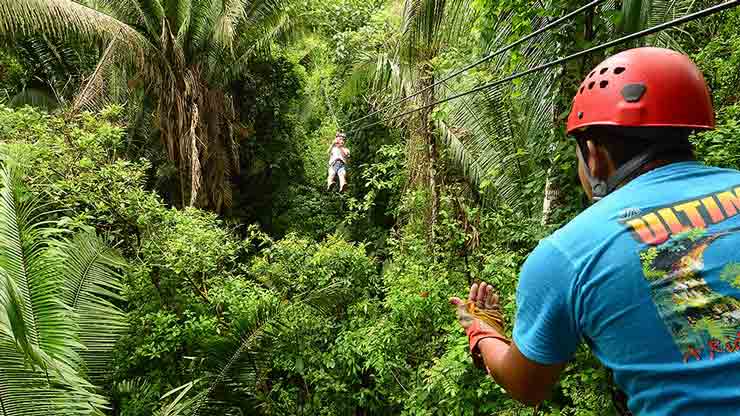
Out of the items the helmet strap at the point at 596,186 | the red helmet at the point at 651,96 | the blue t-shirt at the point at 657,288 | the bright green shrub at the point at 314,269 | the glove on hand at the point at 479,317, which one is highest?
the red helmet at the point at 651,96

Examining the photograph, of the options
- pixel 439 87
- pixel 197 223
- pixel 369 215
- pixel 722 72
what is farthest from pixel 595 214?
pixel 369 215

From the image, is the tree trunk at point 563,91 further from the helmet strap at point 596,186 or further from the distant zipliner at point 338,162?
the distant zipliner at point 338,162

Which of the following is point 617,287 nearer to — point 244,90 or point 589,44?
point 589,44

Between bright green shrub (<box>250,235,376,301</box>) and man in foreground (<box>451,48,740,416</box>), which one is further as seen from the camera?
bright green shrub (<box>250,235,376,301</box>)

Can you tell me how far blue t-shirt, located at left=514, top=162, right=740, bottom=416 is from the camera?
91 centimetres

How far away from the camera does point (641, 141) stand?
1201mm

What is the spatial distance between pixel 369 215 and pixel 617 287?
11.9 m

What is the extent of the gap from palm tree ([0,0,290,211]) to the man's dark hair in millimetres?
8227

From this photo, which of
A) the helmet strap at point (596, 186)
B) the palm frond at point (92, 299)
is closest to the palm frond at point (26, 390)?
the palm frond at point (92, 299)

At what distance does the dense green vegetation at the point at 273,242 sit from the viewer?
3709mm

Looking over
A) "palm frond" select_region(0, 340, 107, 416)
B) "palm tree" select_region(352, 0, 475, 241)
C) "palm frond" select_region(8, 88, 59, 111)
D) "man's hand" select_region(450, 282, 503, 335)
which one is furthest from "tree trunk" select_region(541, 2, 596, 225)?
"palm frond" select_region(8, 88, 59, 111)

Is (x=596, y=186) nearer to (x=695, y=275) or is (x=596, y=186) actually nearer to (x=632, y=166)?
(x=632, y=166)

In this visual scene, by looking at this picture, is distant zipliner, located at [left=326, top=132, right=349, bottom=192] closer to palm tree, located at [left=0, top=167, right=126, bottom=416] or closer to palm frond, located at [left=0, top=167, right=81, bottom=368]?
palm tree, located at [left=0, top=167, right=126, bottom=416]

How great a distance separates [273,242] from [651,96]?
20.1ft
